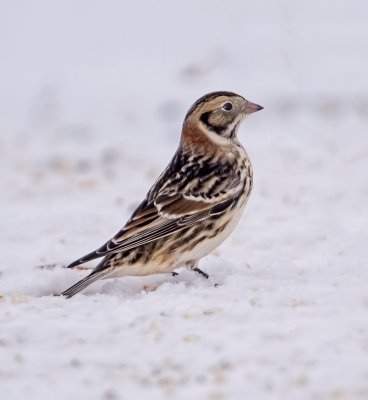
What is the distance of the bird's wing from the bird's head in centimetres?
56

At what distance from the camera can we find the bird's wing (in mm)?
7250

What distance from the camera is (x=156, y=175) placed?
11.9 m

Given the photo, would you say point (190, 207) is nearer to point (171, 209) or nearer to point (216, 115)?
point (171, 209)

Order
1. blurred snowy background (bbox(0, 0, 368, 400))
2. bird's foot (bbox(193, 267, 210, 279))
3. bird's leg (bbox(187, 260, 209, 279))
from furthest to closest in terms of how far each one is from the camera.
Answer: bird's leg (bbox(187, 260, 209, 279)) < bird's foot (bbox(193, 267, 210, 279)) < blurred snowy background (bbox(0, 0, 368, 400))

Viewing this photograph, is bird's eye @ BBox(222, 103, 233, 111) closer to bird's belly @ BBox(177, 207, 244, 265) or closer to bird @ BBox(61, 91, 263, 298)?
bird @ BBox(61, 91, 263, 298)

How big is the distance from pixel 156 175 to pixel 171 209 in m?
4.41

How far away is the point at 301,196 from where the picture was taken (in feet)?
34.4

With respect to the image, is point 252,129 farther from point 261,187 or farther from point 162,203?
point 162,203

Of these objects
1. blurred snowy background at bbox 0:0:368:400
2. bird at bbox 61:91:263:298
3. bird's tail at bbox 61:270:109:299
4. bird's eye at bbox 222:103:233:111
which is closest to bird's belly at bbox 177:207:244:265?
bird at bbox 61:91:263:298

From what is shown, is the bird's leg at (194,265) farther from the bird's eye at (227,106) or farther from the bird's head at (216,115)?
the bird's eye at (227,106)

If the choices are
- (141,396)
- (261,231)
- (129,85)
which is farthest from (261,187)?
(141,396)

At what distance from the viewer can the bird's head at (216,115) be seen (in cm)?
823

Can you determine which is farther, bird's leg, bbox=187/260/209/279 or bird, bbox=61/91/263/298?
bird's leg, bbox=187/260/209/279

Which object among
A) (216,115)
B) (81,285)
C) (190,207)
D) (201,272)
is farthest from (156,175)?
(81,285)
